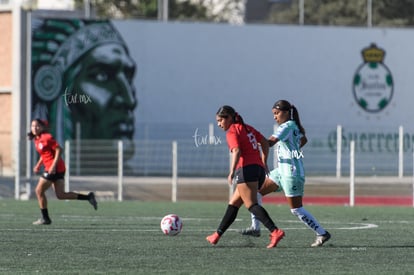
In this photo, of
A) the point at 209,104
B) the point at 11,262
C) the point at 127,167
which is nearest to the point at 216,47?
the point at 209,104

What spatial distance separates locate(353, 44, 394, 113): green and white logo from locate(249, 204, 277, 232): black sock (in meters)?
33.4

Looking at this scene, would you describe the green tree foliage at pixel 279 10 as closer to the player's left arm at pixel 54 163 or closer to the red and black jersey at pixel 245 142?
the player's left arm at pixel 54 163

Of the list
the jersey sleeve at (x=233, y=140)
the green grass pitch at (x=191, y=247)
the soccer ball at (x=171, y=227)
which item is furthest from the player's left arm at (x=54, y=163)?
the jersey sleeve at (x=233, y=140)

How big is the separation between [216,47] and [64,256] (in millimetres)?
33398

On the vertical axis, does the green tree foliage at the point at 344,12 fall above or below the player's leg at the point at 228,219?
above

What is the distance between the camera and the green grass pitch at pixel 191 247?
39.5 feet

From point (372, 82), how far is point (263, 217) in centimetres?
3383

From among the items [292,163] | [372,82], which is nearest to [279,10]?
[372,82]

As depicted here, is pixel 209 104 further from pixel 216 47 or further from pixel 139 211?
Answer: pixel 139 211

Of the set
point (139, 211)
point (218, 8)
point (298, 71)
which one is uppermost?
point (218, 8)

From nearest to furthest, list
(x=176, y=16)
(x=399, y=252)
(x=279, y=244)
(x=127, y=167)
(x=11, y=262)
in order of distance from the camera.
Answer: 1. (x=11, y=262)
2. (x=399, y=252)
3. (x=279, y=244)
4. (x=127, y=167)
5. (x=176, y=16)

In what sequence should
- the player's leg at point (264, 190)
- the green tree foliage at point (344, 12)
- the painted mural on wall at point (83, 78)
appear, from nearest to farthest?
the player's leg at point (264, 190) < the painted mural on wall at point (83, 78) < the green tree foliage at point (344, 12)

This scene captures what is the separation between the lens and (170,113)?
45406 millimetres

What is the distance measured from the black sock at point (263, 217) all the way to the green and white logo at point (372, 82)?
109 feet
